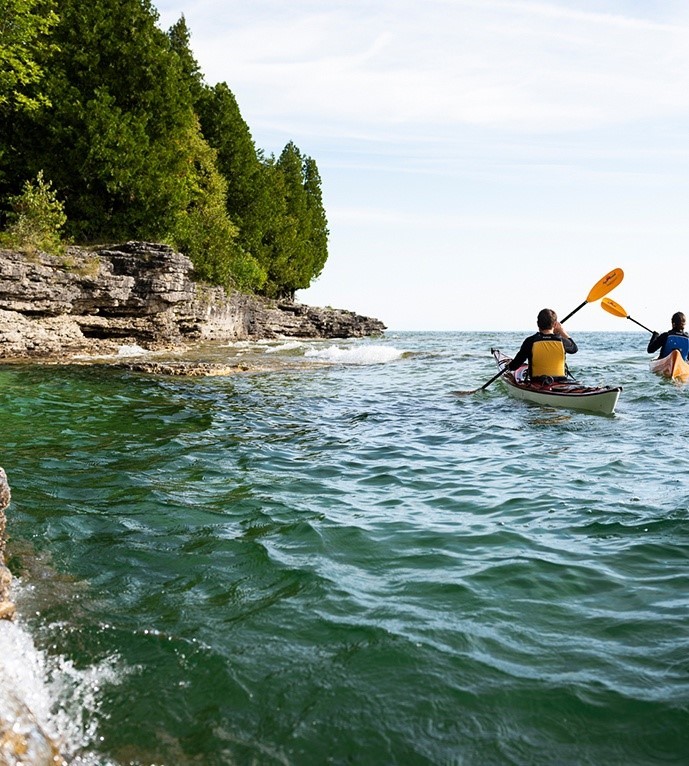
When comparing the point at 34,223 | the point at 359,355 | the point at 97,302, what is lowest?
the point at 359,355

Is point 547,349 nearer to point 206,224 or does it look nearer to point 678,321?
point 678,321

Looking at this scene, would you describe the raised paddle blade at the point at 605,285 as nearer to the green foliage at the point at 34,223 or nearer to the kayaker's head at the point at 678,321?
the kayaker's head at the point at 678,321

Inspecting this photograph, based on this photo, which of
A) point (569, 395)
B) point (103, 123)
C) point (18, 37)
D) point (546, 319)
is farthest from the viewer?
point (103, 123)

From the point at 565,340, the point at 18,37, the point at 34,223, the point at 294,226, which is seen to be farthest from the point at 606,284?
the point at 294,226

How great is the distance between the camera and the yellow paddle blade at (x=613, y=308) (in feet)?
58.7

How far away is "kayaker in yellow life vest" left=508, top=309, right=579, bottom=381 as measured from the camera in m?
12.3

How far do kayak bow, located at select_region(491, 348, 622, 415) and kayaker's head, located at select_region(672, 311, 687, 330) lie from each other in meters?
6.37

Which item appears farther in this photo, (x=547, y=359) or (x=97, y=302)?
(x=97, y=302)

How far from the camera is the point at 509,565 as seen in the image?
460 cm

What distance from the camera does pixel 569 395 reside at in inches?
466

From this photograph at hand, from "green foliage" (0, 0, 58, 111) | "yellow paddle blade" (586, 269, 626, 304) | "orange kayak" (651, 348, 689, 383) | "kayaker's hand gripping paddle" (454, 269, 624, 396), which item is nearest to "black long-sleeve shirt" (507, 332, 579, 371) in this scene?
"kayaker's hand gripping paddle" (454, 269, 624, 396)

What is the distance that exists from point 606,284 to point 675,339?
330cm

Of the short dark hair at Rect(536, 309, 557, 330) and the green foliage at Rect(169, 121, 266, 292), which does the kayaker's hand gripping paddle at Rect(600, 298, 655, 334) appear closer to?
the short dark hair at Rect(536, 309, 557, 330)

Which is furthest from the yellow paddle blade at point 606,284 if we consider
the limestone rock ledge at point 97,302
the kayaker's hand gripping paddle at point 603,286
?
the limestone rock ledge at point 97,302
